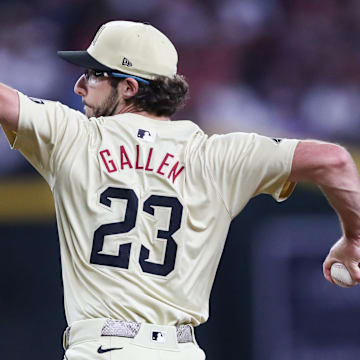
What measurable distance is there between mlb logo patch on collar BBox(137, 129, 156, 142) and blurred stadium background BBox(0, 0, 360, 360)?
361 centimetres

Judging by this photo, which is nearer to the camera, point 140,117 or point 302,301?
point 140,117

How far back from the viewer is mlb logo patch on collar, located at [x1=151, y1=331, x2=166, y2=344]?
3.05m

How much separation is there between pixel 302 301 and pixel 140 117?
3816 mm

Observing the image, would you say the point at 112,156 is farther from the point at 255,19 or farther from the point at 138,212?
the point at 255,19

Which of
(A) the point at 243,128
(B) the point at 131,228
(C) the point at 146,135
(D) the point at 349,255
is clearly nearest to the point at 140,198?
(B) the point at 131,228

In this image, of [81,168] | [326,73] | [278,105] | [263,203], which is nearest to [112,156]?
[81,168]

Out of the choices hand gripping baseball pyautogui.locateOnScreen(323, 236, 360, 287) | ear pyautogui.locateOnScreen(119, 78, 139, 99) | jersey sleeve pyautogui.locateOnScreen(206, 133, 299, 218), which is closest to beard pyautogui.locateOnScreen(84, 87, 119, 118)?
ear pyautogui.locateOnScreen(119, 78, 139, 99)

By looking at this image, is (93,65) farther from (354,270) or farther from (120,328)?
(354,270)

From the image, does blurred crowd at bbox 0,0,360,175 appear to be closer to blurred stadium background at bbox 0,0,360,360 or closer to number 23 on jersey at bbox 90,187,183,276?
blurred stadium background at bbox 0,0,360,360

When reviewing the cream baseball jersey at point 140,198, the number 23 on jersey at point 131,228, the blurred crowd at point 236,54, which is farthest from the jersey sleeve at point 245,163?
the blurred crowd at point 236,54

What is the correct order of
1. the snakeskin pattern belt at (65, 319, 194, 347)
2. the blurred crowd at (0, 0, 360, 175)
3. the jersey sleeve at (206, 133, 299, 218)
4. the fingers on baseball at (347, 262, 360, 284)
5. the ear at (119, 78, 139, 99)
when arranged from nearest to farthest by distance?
the snakeskin pattern belt at (65, 319, 194, 347), the jersey sleeve at (206, 133, 299, 218), the ear at (119, 78, 139, 99), the fingers on baseball at (347, 262, 360, 284), the blurred crowd at (0, 0, 360, 175)

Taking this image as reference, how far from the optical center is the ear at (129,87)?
3379mm

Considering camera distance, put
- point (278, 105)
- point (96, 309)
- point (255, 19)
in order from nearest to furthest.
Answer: point (96, 309) < point (278, 105) < point (255, 19)

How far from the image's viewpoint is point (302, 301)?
6812 mm
